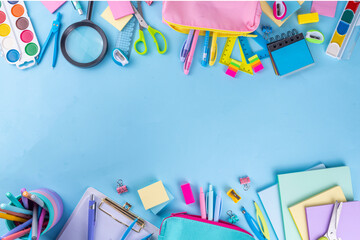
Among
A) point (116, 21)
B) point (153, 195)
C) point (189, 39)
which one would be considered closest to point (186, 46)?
point (189, 39)

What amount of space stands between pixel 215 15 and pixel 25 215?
2.54 feet

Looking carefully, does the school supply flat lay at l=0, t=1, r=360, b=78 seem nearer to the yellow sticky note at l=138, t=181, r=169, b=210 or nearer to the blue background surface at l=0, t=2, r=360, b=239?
the blue background surface at l=0, t=2, r=360, b=239

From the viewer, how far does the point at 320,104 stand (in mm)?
1014

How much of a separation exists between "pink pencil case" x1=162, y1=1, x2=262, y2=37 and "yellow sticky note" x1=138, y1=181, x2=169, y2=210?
20.0 inches

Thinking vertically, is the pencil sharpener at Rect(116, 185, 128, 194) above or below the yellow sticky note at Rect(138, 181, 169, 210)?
above

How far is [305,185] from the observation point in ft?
3.27

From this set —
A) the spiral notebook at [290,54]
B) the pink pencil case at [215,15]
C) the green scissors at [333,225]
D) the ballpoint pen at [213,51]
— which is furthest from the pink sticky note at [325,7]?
the green scissors at [333,225]

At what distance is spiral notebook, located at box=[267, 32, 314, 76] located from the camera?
3.24ft

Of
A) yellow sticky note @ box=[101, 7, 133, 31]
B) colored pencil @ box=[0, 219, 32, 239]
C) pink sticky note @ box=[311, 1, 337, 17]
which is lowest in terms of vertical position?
colored pencil @ box=[0, 219, 32, 239]

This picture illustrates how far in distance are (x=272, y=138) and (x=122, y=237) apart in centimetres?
56

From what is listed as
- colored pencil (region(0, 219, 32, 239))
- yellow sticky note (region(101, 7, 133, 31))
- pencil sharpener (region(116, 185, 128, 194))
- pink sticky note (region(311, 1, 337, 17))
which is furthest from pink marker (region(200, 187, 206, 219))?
pink sticky note (region(311, 1, 337, 17))

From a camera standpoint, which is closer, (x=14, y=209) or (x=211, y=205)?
(x=14, y=209)

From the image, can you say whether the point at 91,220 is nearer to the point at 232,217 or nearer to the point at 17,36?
the point at 232,217

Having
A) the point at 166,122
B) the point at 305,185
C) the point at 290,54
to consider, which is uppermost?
the point at 290,54
